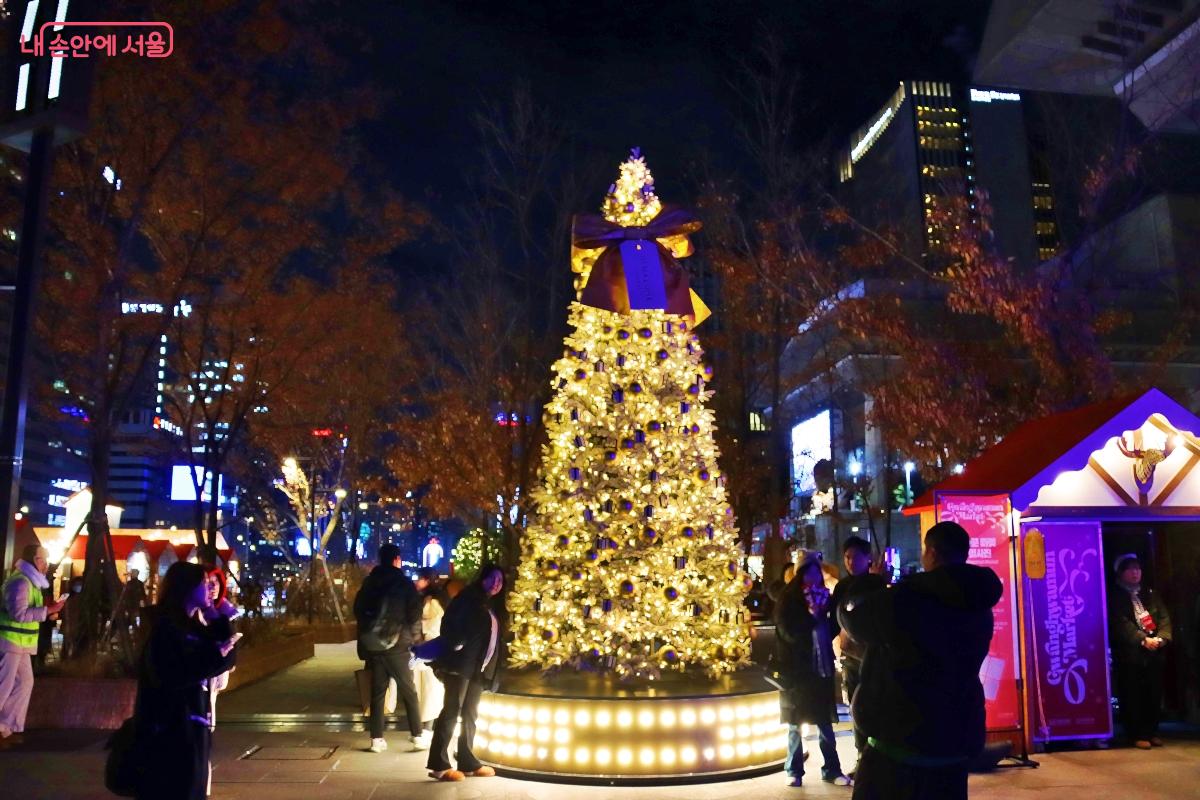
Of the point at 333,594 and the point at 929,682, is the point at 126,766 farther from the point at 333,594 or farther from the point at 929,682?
the point at 333,594

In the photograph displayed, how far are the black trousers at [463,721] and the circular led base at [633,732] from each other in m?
0.22

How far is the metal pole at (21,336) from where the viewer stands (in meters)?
6.00

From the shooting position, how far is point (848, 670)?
693 cm

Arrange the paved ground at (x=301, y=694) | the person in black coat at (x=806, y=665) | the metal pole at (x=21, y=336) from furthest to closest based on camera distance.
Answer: the paved ground at (x=301, y=694) → the person in black coat at (x=806, y=665) → the metal pole at (x=21, y=336)

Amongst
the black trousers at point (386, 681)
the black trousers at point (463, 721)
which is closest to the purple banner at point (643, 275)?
the black trousers at point (463, 721)

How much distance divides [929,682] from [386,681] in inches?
239

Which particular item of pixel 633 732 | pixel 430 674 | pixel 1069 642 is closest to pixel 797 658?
pixel 633 732

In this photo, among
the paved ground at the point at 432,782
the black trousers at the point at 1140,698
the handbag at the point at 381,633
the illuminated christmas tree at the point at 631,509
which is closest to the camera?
the paved ground at the point at 432,782

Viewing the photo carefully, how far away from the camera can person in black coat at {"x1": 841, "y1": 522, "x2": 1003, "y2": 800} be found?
131 inches

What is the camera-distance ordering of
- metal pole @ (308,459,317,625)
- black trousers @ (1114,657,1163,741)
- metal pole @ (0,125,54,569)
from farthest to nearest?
metal pole @ (308,459,317,625) → black trousers @ (1114,657,1163,741) → metal pole @ (0,125,54,569)

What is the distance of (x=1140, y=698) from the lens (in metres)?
8.46

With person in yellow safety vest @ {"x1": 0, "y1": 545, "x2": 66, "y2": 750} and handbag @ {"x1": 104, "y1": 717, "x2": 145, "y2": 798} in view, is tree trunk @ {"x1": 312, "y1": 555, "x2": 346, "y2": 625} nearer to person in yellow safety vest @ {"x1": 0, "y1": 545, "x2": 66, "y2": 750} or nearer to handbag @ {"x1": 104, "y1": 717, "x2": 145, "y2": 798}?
person in yellow safety vest @ {"x1": 0, "y1": 545, "x2": 66, "y2": 750}

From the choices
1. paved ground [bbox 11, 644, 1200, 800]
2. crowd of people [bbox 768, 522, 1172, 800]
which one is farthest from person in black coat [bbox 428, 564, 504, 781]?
crowd of people [bbox 768, 522, 1172, 800]

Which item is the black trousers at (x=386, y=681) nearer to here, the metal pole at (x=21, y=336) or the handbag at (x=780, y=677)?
the metal pole at (x=21, y=336)
